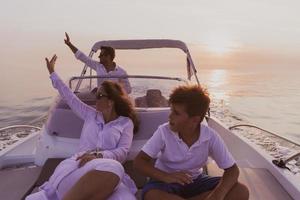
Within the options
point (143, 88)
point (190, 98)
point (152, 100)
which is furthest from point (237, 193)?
point (143, 88)

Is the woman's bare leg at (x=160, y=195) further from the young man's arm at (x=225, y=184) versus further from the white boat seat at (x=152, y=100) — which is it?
the white boat seat at (x=152, y=100)

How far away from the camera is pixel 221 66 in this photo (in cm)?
2845

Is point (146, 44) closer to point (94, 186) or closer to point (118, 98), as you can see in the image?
point (118, 98)

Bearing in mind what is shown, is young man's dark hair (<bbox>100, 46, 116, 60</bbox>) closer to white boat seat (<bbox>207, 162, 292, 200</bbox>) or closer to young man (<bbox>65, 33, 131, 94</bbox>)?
young man (<bbox>65, 33, 131, 94</bbox>)

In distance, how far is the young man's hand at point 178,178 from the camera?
2.15 m

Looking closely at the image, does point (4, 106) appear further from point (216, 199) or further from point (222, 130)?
point (216, 199)

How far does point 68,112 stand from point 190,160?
1.51 meters

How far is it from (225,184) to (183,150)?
0.91 ft

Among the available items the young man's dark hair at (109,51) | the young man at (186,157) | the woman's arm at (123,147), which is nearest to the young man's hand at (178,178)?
the young man at (186,157)

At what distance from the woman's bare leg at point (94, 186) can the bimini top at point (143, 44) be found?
3284mm

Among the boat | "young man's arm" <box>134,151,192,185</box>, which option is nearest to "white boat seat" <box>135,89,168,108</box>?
the boat

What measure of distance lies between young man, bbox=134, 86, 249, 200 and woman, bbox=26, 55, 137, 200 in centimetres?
17

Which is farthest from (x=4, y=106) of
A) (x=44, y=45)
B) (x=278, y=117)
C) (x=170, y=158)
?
(x=44, y=45)

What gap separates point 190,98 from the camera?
7.22 feet
